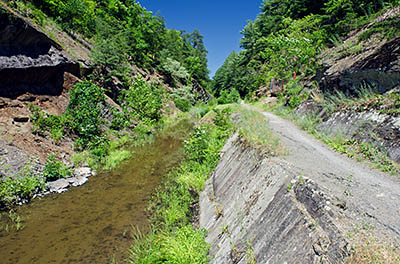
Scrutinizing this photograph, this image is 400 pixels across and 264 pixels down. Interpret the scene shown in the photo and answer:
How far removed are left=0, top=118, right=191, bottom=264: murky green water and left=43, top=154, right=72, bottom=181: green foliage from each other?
1306 mm

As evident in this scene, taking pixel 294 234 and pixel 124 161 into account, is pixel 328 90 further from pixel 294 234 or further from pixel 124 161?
pixel 124 161

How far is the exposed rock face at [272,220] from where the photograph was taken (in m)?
2.34

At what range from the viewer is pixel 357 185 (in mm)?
3797

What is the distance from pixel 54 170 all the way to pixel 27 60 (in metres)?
7.77

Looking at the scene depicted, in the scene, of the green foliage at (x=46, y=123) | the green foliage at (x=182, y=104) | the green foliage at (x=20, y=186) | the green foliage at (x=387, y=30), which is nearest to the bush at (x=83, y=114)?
the green foliage at (x=46, y=123)

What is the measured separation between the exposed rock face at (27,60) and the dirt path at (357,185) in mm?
15176

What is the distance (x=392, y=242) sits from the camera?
218 cm

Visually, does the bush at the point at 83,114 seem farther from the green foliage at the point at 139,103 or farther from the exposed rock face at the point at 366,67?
the exposed rock face at the point at 366,67

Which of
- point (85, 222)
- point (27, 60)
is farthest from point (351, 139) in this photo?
point (27, 60)

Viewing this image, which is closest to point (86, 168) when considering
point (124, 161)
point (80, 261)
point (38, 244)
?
point (124, 161)

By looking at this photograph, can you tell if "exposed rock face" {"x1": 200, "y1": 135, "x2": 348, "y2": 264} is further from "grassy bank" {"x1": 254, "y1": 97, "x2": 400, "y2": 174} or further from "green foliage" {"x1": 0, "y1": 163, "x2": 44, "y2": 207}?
"green foliage" {"x1": 0, "y1": 163, "x2": 44, "y2": 207}

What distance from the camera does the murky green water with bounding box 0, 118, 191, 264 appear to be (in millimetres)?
5402

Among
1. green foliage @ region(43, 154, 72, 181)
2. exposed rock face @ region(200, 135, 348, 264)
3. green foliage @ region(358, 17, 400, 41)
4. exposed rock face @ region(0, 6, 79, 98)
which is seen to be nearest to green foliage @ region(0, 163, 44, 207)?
green foliage @ region(43, 154, 72, 181)

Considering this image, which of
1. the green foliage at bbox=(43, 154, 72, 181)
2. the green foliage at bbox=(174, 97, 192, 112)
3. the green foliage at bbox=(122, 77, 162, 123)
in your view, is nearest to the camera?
the green foliage at bbox=(43, 154, 72, 181)
